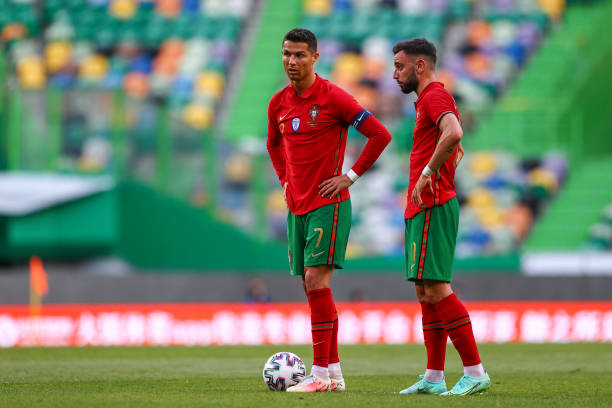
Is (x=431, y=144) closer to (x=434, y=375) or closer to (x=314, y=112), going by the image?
(x=314, y=112)

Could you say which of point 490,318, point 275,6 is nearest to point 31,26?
point 275,6

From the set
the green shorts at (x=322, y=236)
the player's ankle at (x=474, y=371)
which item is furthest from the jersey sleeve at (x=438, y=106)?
the player's ankle at (x=474, y=371)

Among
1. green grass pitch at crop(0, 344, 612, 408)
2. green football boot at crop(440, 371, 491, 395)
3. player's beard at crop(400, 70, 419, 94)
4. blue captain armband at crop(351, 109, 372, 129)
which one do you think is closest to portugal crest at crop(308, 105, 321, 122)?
blue captain armband at crop(351, 109, 372, 129)

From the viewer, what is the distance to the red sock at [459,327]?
6.18 meters

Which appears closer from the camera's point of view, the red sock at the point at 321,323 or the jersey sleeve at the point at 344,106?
the red sock at the point at 321,323

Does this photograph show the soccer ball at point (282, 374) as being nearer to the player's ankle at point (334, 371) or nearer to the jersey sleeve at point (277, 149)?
the player's ankle at point (334, 371)

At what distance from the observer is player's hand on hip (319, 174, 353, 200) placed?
21.1ft

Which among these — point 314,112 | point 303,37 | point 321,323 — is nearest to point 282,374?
point 321,323

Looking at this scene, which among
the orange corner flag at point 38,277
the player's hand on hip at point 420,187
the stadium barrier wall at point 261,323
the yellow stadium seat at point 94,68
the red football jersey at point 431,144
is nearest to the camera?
the player's hand on hip at point 420,187

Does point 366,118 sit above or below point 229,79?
below

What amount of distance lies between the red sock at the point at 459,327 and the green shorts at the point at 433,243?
15 cm

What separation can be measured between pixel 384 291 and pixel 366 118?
37.2 ft

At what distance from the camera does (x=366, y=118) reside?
6543mm

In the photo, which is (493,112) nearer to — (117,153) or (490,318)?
(490,318)
